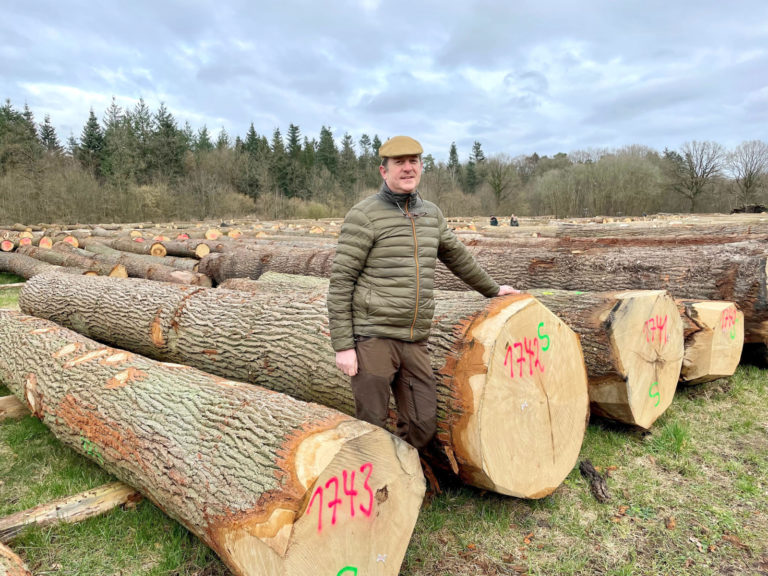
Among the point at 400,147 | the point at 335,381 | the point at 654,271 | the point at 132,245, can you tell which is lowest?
the point at 335,381

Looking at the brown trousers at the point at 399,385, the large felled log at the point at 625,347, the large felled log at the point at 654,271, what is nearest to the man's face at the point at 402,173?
the brown trousers at the point at 399,385

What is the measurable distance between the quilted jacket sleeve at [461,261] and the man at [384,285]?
255 mm

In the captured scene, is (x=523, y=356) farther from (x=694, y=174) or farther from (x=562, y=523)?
(x=694, y=174)

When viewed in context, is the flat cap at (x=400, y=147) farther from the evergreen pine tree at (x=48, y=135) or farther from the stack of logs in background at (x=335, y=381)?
the evergreen pine tree at (x=48, y=135)

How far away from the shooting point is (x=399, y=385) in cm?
249

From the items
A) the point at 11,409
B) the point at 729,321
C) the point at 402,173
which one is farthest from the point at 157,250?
the point at 729,321

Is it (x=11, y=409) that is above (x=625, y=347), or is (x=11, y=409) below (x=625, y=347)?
below

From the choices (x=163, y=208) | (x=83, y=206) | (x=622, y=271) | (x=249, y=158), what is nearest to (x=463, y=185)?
(x=249, y=158)

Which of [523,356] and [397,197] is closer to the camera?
[397,197]

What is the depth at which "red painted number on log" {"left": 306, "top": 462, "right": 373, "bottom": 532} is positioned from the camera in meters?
1.77

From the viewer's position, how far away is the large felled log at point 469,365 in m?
2.44

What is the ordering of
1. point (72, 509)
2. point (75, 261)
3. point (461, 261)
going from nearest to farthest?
point (72, 509) → point (461, 261) → point (75, 261)

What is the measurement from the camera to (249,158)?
48.2 m

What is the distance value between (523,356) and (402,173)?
1.19 meters
